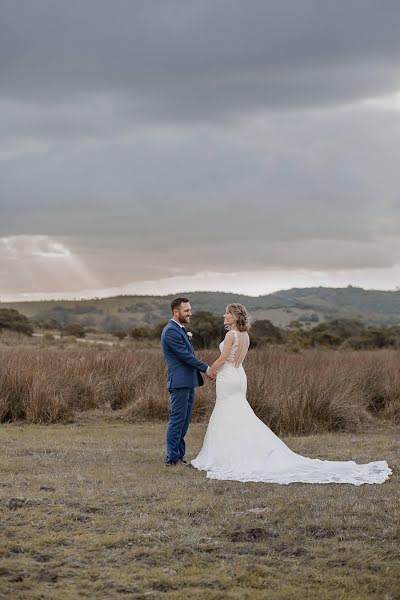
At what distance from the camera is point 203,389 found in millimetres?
17422

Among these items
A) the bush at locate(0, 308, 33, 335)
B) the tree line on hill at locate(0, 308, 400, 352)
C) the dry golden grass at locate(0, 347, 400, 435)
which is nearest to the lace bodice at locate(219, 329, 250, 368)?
the dry golden grass at locate(0, 347, 400, 435)

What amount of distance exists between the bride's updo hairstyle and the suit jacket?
660 millimetres

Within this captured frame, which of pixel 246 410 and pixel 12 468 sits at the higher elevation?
pixel 246 410

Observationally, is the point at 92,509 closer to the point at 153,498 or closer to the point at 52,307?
the point at 153,498

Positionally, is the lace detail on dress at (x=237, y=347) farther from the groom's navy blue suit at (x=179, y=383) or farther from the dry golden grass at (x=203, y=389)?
the dry golden grass at (x=203, y=389)

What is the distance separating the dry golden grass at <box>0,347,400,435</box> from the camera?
52.4ft

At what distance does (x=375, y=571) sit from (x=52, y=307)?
322 ft

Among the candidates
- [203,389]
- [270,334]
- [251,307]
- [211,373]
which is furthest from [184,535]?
[251,307]

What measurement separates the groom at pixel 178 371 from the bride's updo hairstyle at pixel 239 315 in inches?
21.4

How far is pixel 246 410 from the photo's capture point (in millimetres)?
11727

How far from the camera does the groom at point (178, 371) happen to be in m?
11.3

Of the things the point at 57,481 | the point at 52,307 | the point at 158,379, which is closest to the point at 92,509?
the point at 57,481

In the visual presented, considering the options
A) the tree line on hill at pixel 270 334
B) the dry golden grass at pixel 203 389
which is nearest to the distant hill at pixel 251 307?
the tree line on hill at pixel 270 334

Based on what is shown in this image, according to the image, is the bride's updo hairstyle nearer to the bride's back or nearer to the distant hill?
the bride's back
